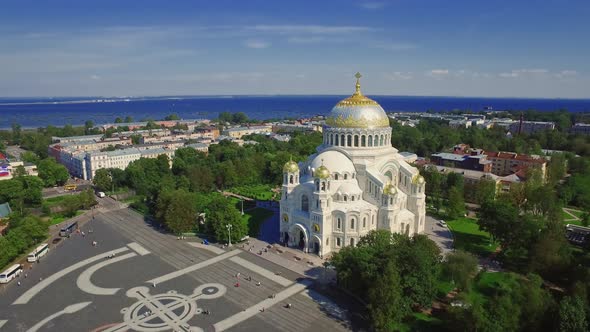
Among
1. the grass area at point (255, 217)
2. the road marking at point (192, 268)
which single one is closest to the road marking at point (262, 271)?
the road marking at point (192, 268)

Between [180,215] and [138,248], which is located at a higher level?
[180,215]

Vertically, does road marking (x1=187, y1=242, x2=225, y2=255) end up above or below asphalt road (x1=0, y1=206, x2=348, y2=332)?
above

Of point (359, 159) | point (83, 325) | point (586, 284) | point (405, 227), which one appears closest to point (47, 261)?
point (83, 325)

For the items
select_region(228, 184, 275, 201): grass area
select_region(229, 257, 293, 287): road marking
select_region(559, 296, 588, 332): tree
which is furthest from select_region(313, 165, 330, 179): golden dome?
select_region(228, 184, 275, 201): grass area

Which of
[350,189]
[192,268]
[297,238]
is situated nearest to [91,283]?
[192,268]

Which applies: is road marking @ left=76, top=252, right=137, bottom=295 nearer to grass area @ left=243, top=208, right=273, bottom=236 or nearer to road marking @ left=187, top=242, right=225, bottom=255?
road marking @ left=187, top=242, right=225, bottom=255

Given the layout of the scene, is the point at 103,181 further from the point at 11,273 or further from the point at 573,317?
the point at 573,317
